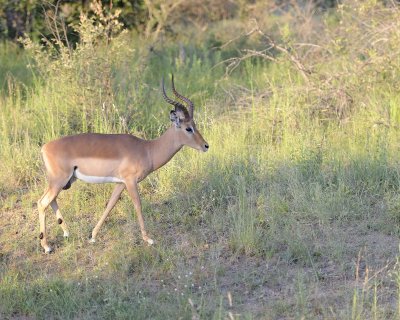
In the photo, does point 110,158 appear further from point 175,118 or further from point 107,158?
point 175,118

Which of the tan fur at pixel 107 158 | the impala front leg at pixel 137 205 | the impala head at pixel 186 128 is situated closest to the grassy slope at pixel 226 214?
the impala front leg at pixel 137 205

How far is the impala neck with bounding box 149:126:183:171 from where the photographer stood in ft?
21.9


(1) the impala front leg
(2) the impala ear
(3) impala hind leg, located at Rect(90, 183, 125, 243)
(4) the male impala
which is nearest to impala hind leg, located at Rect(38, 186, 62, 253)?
(4) the male impala

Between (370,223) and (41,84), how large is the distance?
514 cm

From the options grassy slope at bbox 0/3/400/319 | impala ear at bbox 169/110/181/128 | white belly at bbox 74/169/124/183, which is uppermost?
impala ear at bbox 169/110/181/128

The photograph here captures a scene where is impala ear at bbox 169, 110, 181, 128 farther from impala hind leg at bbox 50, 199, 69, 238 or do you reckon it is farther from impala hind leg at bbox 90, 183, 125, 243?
impala hind leg at bbox 50, 199, 69, 238

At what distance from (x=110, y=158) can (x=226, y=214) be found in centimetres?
121

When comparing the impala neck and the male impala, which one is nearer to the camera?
the male impala

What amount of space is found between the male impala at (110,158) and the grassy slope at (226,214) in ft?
1.33

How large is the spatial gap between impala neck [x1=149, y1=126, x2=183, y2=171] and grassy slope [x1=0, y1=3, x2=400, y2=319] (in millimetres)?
598

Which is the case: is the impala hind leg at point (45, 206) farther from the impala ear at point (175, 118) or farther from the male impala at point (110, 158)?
the impala ear at point (175, 118)

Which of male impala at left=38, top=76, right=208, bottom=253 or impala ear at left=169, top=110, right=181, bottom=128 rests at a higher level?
impala ear at left=169, top=110, right=181, bottom=128

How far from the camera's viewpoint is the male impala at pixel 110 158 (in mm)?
6422

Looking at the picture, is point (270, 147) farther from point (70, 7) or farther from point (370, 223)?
point (70, 7)
